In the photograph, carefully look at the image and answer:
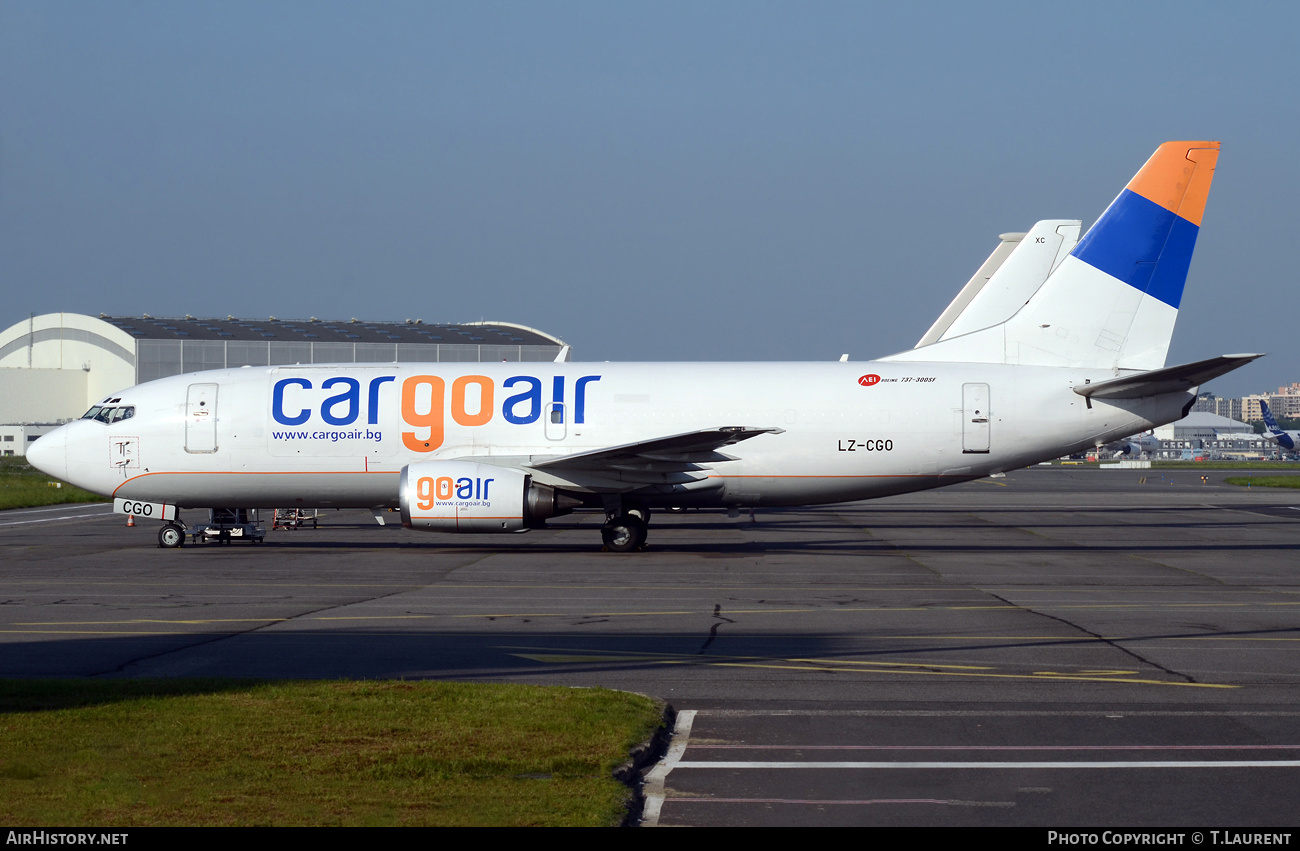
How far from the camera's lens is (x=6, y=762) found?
25.1 ft

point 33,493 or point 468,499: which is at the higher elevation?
point 468,499

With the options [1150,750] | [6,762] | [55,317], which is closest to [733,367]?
[1150,750]

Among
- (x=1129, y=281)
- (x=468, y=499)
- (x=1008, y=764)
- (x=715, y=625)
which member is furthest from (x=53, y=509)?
(x=1008, y=764)

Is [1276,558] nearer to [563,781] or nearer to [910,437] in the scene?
[910,437]

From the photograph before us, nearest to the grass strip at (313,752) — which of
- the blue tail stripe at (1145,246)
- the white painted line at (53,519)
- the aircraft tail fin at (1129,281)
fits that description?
the aircraft tail fin at (1129,281)

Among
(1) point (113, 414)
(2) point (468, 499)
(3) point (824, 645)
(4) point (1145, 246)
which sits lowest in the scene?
(3) point (824, 645)

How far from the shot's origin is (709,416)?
85.4ft

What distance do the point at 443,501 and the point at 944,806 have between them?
697 inches

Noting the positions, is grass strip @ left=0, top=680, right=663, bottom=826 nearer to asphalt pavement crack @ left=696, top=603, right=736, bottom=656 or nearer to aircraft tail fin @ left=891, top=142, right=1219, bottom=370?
asphalt pavement crack @ left=696, top=603, right=736, bottom=656

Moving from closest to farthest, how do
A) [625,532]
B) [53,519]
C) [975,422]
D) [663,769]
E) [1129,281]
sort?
[663,769] < [975,422] < [1129,281] < [625,532] < [53,519]

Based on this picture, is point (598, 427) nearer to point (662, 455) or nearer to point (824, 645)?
point (662, 455)

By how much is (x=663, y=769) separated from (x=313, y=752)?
2460 millimetres

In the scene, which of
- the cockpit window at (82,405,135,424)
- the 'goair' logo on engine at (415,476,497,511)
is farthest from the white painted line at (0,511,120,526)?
the 'goair' logo on engine at (415,476,497,511)

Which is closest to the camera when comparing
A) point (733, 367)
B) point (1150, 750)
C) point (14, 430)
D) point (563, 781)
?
point (563, 781)
